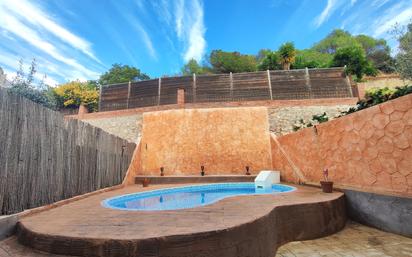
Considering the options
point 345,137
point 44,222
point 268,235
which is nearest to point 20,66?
point 44,222

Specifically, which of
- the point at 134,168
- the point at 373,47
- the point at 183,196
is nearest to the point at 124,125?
the point at 134,168

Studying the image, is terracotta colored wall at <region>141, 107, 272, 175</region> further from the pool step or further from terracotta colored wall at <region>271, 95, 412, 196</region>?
terracotta colored wall at <region>271, 95, 412, 196</region>

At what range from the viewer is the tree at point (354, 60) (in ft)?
63.0

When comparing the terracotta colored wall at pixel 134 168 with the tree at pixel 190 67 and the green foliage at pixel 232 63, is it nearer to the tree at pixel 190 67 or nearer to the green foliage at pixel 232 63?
the green foliage at pixel 232 63

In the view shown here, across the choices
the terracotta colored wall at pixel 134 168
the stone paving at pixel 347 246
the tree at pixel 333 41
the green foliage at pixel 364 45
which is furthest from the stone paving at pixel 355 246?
the tree at pixel 333 41

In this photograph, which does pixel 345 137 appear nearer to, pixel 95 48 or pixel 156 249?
pixel 156 249

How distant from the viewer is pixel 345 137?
5.50 m

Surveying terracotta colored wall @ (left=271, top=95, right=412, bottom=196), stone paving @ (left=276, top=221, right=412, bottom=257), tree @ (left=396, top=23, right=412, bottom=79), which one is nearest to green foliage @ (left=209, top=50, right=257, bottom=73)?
tree @ (left=396, top=23, right=412, bottom=79)

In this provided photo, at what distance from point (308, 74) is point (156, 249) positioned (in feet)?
50.1

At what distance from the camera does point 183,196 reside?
6.95m

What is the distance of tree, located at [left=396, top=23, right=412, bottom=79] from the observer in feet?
24.2

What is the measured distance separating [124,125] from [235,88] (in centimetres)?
789

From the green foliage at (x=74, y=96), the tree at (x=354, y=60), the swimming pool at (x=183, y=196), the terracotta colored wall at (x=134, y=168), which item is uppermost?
the tree at (x=354, y=60)

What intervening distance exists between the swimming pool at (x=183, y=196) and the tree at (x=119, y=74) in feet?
87.9
